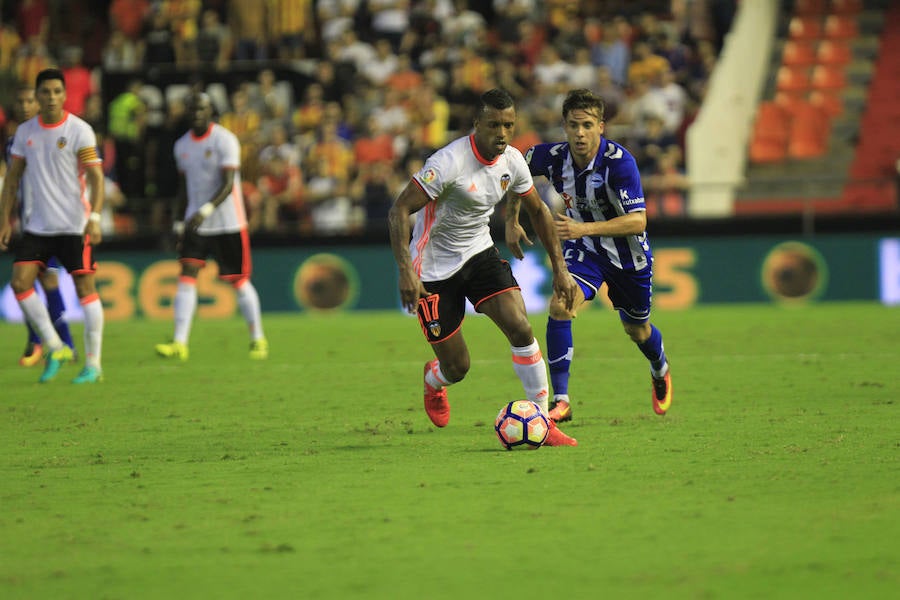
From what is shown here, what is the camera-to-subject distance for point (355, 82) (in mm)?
22266

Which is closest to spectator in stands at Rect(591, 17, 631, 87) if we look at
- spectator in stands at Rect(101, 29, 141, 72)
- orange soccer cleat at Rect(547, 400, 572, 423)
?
spectator in stands at Rect(101, 29, 141, 72)

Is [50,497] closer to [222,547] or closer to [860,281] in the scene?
[222,547]

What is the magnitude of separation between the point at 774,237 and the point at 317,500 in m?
13.8

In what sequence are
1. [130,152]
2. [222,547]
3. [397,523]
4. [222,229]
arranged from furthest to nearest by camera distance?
1. [130,152]
2. [222,229]
3. [397,523]
4. [222,547]

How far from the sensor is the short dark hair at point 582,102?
8.54m

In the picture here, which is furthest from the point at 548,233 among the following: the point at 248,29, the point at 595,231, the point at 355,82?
the point at 248,29

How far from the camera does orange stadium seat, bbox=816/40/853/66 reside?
23.0 meters

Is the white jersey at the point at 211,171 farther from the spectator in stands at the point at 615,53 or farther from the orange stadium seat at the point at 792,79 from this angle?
the orange stadium seat at the point at 792,79

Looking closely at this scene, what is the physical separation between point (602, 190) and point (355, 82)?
14.0m

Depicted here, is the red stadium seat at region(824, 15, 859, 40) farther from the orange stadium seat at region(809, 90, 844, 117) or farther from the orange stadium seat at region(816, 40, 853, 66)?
the orange stadium seat at region(809, 90, 844, 117)

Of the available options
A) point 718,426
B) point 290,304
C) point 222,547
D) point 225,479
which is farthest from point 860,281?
point 222,547

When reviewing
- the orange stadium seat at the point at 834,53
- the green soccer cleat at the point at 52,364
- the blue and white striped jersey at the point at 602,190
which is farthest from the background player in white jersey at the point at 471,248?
the orange stadium seat at the point at 834,53

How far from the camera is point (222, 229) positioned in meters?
13.5

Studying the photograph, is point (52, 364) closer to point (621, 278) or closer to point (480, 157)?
point (621, 278)
